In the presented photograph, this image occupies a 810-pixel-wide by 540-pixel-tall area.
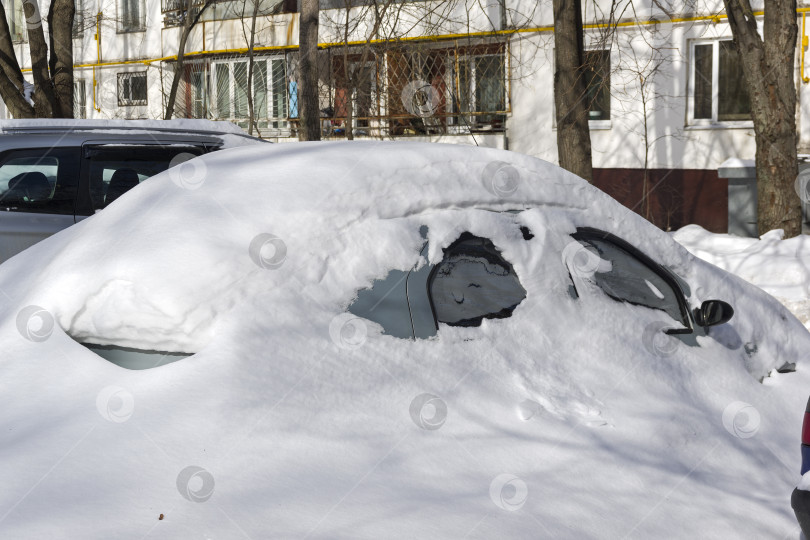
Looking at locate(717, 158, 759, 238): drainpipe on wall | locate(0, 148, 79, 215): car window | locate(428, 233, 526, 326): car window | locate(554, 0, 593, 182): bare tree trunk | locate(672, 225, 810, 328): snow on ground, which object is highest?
locate(554, 0, 593, 182): bare tree trunk

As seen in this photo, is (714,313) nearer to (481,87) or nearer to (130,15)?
(481,87)

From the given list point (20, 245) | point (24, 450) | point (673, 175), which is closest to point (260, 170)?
point (24, 450)

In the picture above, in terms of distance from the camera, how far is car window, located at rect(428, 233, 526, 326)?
137 inches

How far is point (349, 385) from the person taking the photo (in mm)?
3064

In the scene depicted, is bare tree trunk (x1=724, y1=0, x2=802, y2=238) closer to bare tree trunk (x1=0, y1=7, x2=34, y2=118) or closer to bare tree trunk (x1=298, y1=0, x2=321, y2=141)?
bare tree trunk (x1=298, y1=0, x2=321, y2=141)

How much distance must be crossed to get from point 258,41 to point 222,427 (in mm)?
20880

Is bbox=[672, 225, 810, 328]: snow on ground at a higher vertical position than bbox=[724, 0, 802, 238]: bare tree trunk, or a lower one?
lower

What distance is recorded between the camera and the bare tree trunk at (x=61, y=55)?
1302 centimetres

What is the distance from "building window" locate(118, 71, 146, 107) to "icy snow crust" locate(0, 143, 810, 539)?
76.8 ft

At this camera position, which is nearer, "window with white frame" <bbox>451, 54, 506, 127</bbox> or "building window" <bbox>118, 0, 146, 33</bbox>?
"window with white frame" <bbox>451, 54, 506, 127</bbox>

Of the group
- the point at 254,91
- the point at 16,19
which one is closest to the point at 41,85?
the point at 254,91

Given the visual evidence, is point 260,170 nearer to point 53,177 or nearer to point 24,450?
point 24,450

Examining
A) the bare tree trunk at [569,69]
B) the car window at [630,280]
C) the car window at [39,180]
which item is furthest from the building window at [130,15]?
the car window at [630,280]

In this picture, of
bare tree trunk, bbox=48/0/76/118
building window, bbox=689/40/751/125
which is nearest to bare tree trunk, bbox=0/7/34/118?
bare tree trunk, bbox=48/0/76/118
